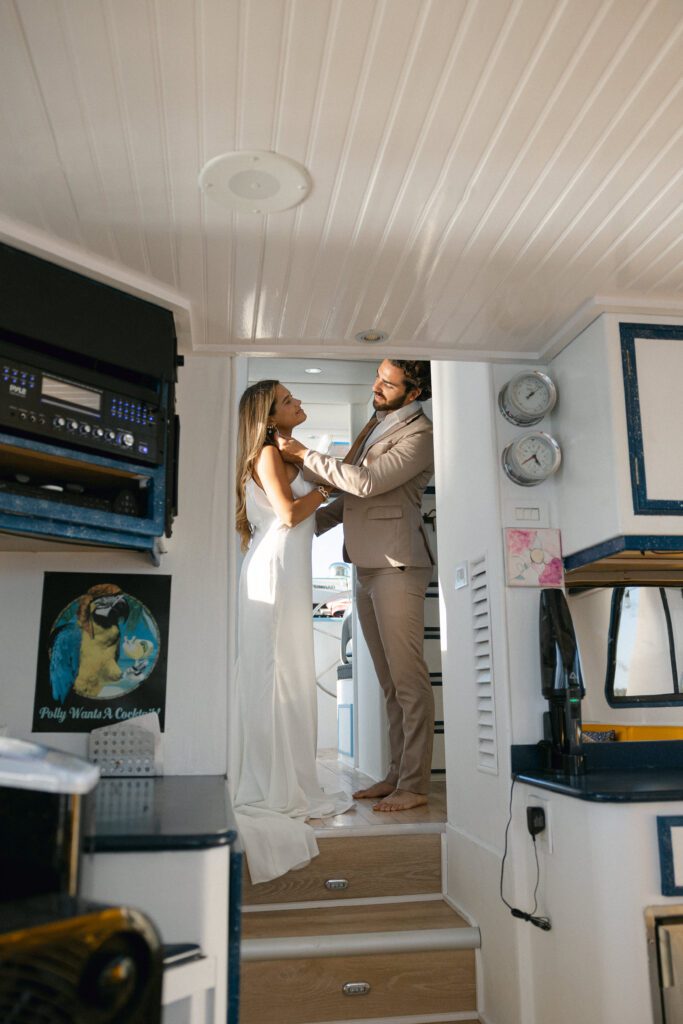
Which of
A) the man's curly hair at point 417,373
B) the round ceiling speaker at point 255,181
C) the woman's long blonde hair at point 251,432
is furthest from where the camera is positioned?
the man's curly hair at point 417,373

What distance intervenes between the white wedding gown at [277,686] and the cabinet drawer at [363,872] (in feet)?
0.60

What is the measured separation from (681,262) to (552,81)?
87cm

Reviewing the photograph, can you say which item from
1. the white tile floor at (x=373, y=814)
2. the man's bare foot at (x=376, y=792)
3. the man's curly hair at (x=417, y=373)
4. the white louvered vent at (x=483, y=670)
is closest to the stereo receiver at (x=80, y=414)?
the white louvered vent at (x=483, y=670)

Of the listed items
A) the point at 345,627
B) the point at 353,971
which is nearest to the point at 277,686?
the point at 353,971

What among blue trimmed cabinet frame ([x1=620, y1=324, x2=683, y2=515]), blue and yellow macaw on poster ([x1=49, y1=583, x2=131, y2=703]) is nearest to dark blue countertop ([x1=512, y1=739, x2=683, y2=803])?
blue trimmed cabinet frame ([x1=620, y1=324, x2=683, y2=515])

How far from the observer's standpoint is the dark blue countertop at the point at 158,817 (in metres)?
1.22

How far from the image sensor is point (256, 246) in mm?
2117

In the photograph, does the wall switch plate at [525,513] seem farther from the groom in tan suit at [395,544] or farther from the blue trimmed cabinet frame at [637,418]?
the groom in tan suit at [395,544]

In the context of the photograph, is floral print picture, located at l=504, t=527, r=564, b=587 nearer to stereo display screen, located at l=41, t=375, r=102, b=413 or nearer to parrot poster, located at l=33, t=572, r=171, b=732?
parrot poster, located at l=33, t=572, r=171, b=732

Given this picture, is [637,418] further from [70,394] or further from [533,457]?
[70,394]

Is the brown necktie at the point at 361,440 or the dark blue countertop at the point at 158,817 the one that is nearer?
the dark blue countertop at the point at 158,817

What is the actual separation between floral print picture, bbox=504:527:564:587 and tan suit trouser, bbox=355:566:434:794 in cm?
99

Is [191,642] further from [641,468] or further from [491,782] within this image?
[641,468]

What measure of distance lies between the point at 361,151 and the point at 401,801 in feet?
8.13
